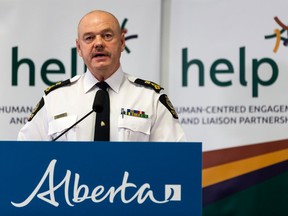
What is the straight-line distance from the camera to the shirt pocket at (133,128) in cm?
184

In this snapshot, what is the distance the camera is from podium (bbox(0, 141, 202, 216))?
128 cm

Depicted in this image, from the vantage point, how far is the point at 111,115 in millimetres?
1868

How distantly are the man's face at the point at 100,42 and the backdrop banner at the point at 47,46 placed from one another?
85cm

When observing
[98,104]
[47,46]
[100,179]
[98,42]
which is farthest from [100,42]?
[47,46]

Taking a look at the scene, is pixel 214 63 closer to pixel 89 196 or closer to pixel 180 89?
pixel 180 89

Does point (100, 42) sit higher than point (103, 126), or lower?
higher

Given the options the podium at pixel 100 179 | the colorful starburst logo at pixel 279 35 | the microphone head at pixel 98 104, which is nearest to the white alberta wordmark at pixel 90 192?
the podium at pixel 100 179

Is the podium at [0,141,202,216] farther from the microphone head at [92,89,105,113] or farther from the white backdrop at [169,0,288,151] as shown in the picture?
the white backdrop at [169,0,288,151]

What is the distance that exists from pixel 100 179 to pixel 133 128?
1.85 feet

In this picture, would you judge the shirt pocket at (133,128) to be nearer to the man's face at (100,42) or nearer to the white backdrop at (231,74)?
the man's face at (100,42)

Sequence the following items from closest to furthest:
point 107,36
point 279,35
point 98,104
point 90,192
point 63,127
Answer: point 90,192 → point 98,104 → point 63,127 → point 107,36 → point 279,35

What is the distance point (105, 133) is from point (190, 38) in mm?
1114

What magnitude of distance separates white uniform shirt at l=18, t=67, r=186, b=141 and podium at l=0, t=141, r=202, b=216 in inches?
20.2

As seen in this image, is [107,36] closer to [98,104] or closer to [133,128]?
[133,128]
